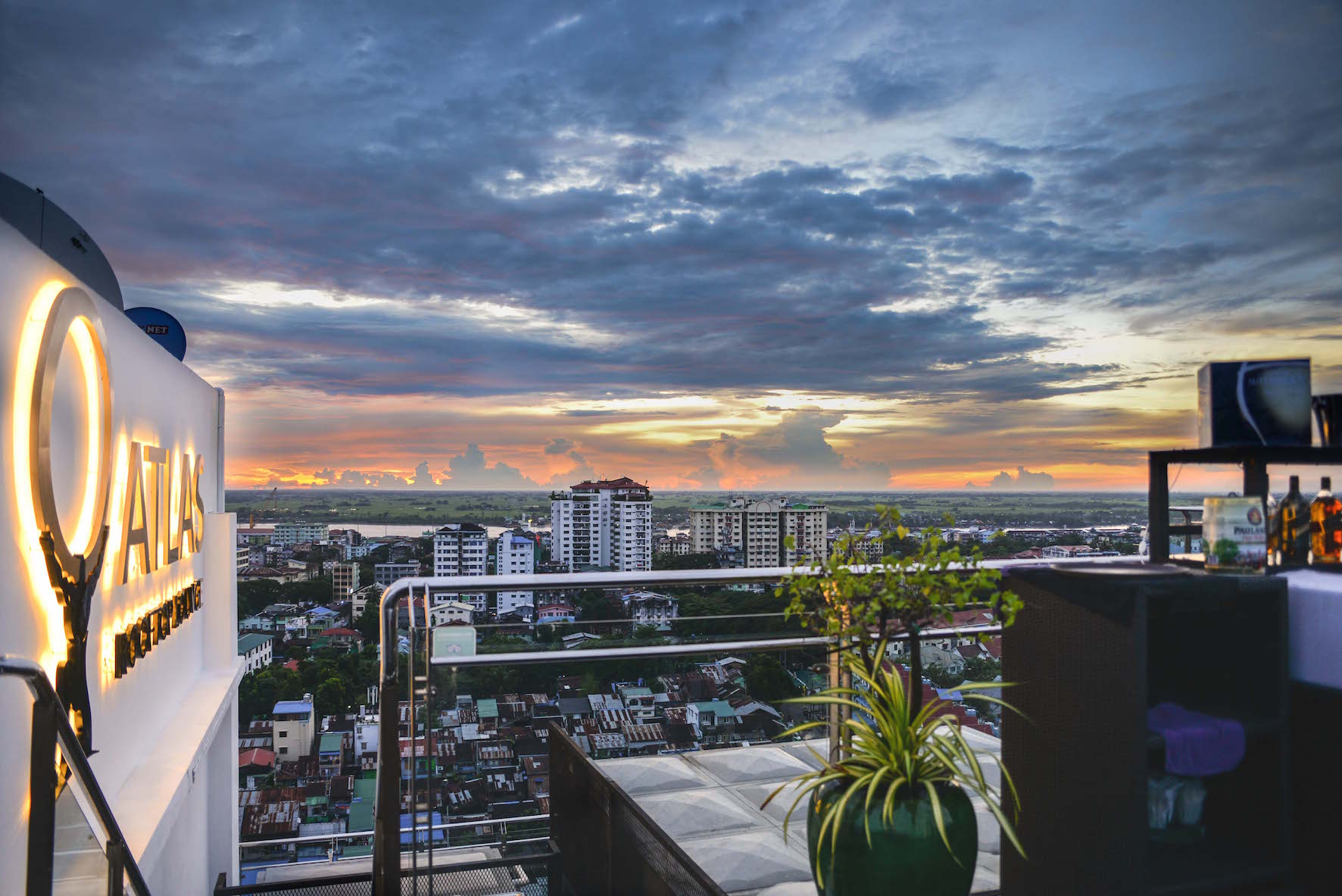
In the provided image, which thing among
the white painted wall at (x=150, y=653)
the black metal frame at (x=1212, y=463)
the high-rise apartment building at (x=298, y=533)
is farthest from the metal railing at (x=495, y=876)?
the high-rise apartment building at (x=298, y=533)

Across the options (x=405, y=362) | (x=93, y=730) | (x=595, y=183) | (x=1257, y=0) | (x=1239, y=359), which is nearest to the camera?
(x=1239, y=359)

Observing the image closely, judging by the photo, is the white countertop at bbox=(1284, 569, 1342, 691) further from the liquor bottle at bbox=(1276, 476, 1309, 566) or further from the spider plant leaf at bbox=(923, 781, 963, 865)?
the spider plant leaf at bbox=(923, 781, 963, 865)

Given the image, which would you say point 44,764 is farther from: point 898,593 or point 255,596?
point 255,596

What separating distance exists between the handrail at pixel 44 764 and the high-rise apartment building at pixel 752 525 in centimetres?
219

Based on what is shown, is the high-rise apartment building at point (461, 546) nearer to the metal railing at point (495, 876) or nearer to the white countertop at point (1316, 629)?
the metal railing at point (495, 876)

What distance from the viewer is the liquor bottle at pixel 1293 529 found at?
7.22 ft

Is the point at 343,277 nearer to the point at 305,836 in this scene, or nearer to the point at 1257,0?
the point at 305,836

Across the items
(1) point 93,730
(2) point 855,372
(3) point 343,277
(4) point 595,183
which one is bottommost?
(1) point 93,730

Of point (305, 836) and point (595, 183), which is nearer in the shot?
point (305, 836)

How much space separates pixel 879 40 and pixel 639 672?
25.7 ft

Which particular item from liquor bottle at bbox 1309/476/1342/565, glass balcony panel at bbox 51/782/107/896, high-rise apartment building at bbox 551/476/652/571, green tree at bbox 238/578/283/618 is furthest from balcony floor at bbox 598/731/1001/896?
green tree at bbox 238/578/283/618

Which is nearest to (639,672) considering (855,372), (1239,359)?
(1239,359)

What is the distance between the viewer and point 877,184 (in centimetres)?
1070

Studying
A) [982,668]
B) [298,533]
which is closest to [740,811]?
[982,668]
